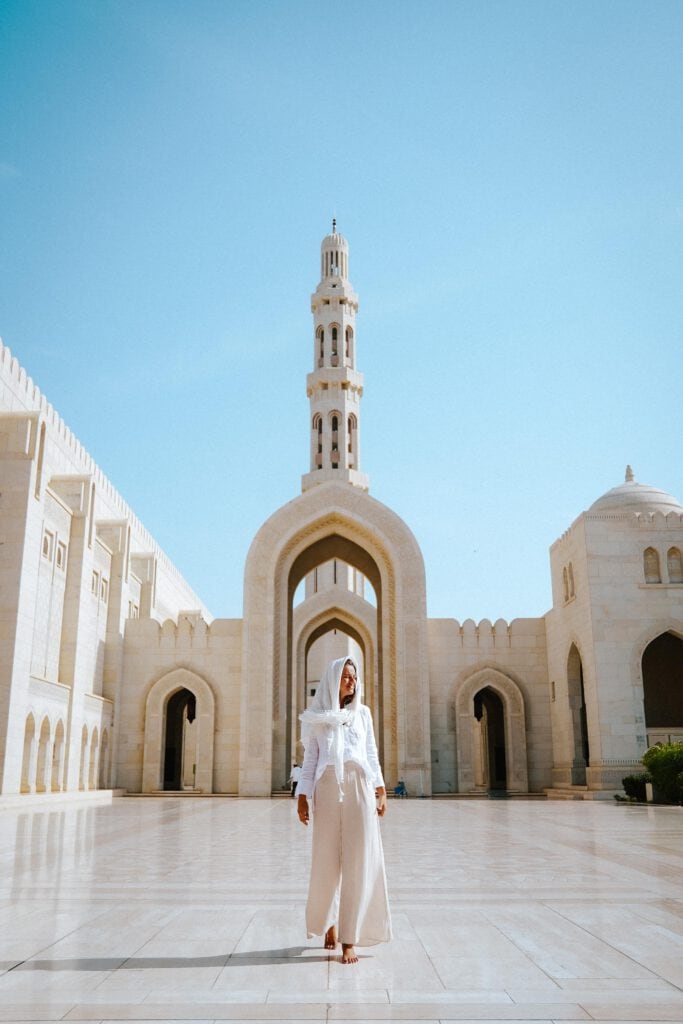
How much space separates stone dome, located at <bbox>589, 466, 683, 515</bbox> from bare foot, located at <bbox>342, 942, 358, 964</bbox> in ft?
63.2

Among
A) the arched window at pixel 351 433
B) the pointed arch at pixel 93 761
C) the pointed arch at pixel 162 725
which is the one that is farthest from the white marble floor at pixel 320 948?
the arched window at pixel 351 433

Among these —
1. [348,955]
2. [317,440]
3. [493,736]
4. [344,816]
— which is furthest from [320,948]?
[317,440]

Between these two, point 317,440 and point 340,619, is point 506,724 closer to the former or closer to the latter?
point 340,619

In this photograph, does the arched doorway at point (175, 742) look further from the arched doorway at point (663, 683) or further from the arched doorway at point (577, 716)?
the arched doorway at point (663, 683)

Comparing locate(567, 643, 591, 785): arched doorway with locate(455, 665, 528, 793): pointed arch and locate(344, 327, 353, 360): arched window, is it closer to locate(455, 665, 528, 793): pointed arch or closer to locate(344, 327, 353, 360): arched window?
locate(455, 665, 528, 793): pointed arch

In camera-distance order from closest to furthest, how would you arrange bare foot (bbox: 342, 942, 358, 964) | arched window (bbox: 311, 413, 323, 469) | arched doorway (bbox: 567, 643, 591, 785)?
bare foot (bbox: 342, 942, 358, 964), arched doorway (bbox: 567, 643, 591, 785), arched window (bbox: 311, 413, 323, 469)

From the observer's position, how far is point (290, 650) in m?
27.0

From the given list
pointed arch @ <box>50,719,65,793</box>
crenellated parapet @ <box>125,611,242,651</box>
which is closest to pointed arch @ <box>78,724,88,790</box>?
pointed arch @ <box>50,719,65,793</box>

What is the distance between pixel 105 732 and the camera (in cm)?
2445

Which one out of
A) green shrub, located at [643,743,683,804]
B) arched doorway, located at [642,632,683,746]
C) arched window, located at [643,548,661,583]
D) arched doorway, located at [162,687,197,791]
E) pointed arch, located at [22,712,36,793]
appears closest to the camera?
green shrub, located at [643,743,683,804]

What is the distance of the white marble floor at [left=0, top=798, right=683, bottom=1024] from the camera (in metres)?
3.61

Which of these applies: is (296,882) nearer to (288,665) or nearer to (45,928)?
(45,928)

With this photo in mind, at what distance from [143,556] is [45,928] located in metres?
27.4

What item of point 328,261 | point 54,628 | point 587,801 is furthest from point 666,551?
point 328,261
